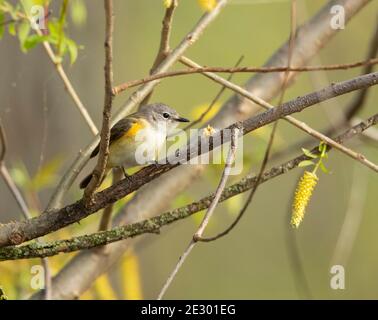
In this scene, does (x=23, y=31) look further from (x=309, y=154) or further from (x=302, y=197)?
(x=302, y=197)

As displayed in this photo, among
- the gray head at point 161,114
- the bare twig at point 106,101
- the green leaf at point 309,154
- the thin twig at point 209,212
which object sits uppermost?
the gray head at point 161,114

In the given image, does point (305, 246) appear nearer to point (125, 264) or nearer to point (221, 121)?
point (125, 264)

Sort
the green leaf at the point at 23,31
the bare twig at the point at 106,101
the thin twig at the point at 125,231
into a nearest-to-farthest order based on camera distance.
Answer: the bare twig at the point at 106,101 → the thin twig at the point at 125,231 → the green leaf at the point at 23,31

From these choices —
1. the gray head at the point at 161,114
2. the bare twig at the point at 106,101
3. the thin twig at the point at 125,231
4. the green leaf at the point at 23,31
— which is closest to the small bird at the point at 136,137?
the gray head at the point at 161,114

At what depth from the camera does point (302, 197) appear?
2.05m

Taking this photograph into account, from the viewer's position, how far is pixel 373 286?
25.6 feet

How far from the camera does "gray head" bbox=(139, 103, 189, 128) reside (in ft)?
10.6

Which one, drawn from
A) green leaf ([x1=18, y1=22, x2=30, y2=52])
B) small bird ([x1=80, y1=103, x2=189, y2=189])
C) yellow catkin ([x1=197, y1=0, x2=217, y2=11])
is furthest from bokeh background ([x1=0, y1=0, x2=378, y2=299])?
yellow catkin ([x1=197, y1=0, x2=217, y2=11])

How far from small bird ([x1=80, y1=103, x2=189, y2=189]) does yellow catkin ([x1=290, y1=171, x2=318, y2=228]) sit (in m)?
1.06

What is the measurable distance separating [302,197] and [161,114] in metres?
1.41

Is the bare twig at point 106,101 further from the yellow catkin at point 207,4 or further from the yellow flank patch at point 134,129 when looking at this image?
the yellow flank patch at point 134,129

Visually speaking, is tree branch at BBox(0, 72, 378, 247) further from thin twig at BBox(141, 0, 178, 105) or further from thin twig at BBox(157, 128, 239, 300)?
thin twig at BBox(141, 0, 178, 105)

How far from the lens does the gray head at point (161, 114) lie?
10.6 feet
